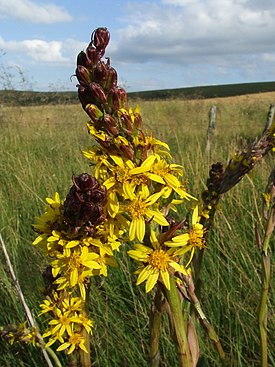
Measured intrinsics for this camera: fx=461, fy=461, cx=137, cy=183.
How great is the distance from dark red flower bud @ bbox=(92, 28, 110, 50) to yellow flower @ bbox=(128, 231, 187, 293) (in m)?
0.38

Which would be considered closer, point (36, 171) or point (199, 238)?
point (199, 238)

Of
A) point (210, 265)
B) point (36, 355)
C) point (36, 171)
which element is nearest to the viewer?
point (36, 355)

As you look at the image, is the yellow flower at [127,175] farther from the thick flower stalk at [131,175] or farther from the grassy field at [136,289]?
the grassy field at [136,289]

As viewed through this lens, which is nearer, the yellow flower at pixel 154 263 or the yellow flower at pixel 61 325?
the yellow flower at pixel 154 263

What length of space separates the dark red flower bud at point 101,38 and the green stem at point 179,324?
478 mm

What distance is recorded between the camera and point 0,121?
7723 mm

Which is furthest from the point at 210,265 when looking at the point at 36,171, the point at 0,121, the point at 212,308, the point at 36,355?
the point at 0,121

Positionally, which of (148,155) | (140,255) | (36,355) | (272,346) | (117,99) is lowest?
(36,355)

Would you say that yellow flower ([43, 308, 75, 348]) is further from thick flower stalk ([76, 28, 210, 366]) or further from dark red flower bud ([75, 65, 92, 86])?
dark red flower bud ([75, 65, 92, 86])

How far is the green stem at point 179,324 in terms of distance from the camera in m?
0.90

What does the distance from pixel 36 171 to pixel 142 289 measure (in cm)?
242

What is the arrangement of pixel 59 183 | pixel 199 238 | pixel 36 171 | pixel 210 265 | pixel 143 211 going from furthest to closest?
pixel 36 171, pixel 59 183, pixel 210 265, pixel 199 238, pixel 143 211

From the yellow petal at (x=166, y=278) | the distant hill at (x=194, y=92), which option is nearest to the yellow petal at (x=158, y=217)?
the yellow petal at (x=166, y=278)

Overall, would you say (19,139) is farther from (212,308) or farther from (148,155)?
(148,155)
